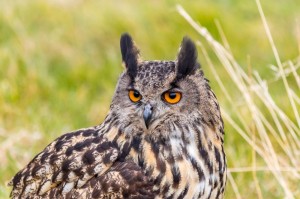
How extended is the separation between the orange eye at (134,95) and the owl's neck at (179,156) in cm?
17

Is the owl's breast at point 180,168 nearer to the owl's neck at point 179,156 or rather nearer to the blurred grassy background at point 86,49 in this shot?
the owl's neck at point 179,156

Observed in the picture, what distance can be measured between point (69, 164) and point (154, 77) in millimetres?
591

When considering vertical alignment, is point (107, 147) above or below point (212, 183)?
above

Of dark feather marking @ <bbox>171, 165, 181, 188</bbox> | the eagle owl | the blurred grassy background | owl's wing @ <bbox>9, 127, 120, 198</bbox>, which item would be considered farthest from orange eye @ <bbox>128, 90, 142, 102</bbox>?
the blurred grassy background

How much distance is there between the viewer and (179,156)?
4781mm

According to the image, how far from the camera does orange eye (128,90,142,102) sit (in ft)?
15.6

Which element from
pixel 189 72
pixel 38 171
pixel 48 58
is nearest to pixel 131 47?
pixel 189 72

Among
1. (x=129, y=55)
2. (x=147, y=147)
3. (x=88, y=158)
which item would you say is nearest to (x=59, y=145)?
(x=88, y=158)

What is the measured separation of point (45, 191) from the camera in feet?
15.7

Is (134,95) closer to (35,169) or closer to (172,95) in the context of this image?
(172,95)

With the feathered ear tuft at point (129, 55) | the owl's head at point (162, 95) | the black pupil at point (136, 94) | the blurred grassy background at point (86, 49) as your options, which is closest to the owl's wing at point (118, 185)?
the owl's head at point (162, 95)

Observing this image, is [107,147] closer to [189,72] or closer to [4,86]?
[189,72]

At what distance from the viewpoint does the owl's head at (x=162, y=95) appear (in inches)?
185

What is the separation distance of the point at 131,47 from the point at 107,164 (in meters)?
0.64
